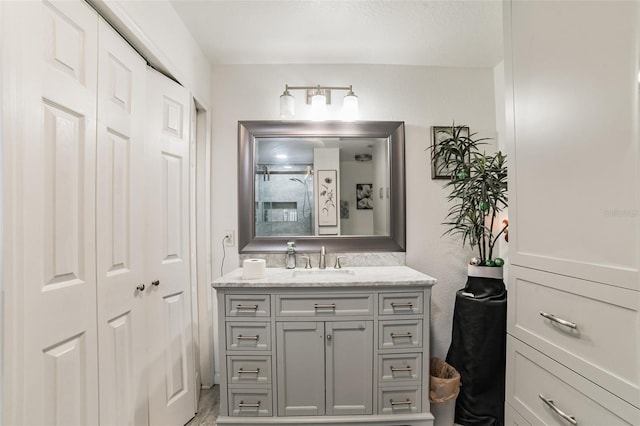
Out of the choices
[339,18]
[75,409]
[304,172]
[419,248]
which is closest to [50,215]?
[75,409]

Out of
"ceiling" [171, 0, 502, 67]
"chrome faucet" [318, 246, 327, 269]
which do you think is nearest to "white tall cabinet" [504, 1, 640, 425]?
"ceiling" [171, 0, 502, 67]

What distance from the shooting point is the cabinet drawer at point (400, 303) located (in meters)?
1.59

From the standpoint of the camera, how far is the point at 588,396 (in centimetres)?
82

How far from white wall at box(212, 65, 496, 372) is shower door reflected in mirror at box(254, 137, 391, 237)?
202mm

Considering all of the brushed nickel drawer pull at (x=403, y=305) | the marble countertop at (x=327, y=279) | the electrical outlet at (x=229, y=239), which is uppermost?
the electrical outlet at (x=229, y=239)

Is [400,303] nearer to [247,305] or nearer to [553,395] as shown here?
[553,395]

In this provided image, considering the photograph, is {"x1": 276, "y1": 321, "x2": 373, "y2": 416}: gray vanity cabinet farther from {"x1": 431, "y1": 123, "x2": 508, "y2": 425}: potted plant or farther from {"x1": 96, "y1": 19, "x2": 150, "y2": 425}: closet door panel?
{"x1": 96, "y1": 19, "x2": 150, "y2": 425}: closet door panel

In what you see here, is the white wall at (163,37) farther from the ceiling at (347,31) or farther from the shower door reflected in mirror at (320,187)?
the shower door reflected in mirror at (320,187)

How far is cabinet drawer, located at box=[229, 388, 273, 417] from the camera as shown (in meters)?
1.54

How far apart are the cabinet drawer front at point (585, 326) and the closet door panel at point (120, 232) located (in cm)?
174

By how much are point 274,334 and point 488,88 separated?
2488 millimetres

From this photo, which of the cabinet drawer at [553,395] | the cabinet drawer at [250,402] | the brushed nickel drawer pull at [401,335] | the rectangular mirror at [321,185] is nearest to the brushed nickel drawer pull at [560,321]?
the cabinet drawer at [553,395]

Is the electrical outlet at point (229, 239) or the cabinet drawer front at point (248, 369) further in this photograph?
the electrical outlet at point (229, 239)

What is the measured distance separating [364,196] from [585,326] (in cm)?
147
